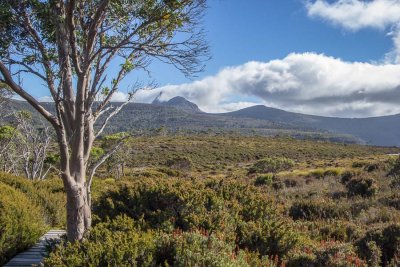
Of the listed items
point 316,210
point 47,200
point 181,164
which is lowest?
point 181,164

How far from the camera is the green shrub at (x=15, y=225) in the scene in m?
8.85

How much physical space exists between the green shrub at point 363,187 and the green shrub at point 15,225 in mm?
12160

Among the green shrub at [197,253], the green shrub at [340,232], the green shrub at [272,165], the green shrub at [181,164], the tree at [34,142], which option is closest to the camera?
the green shrub at [197,253]

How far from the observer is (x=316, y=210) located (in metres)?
13.8

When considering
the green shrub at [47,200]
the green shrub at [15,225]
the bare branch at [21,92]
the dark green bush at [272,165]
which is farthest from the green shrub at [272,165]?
the bare branch at [21,92]

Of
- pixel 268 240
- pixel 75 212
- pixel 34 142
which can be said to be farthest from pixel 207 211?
pixel 34 142

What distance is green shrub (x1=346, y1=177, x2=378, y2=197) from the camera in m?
17.1

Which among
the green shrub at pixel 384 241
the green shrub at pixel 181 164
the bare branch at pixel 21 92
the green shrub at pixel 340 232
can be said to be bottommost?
the green shrub at pixel 181 164

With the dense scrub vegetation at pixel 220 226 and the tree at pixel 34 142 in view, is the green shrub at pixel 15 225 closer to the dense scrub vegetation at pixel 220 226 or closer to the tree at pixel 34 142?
the dense scrub vegetation at pixel 220 226

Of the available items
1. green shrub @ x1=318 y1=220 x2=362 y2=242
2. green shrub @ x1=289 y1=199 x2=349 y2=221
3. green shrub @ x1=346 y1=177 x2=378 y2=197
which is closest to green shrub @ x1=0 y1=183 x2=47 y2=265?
green shrub @ x1=318 y1=220 x2=362 y2=242

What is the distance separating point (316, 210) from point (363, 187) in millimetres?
4913

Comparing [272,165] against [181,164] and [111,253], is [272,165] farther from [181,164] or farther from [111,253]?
[111,253]

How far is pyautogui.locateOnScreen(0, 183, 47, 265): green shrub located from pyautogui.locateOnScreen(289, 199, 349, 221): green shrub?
755cm

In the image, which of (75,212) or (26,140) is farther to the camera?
(26,140)
